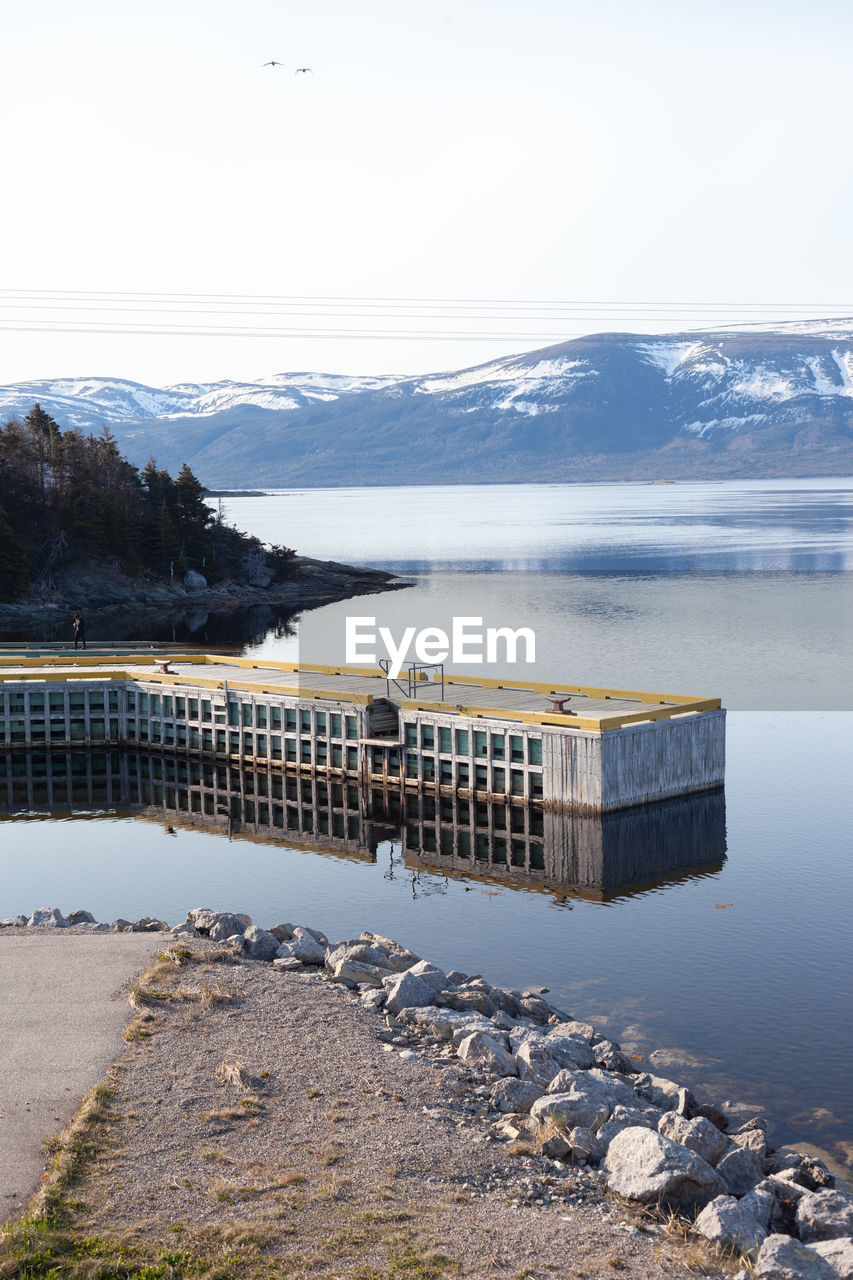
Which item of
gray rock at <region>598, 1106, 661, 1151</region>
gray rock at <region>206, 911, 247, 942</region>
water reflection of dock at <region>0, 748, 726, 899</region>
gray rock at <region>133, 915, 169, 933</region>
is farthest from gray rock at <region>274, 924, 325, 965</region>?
water reflection of dock at <region>0, 748, 726, 899</region>

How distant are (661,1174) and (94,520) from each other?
123713 millimetres

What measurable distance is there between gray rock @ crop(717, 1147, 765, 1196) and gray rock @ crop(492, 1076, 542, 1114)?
3.11 m

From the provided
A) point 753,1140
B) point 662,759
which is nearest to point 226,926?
point 753,1140

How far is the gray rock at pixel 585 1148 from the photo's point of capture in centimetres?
1909

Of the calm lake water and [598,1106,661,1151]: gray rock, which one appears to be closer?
[598,1106,661,1151]: gray rock

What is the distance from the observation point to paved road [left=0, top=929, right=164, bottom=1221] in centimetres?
1845

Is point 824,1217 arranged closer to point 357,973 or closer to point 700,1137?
point 700,1137

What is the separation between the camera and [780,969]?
3123 cm

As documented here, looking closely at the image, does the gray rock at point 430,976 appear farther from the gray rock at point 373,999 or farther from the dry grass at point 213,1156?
the dry grass at point 213,1156

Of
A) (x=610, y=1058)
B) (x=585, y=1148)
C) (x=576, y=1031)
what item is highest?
(x=585, y=1148)

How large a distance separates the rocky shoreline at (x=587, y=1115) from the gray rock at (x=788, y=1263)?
0.02 meters

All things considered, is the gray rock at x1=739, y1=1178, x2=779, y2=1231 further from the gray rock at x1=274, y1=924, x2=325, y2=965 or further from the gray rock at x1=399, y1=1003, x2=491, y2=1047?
the gray rock at x1=274, y1=924, x2=325, y2=965

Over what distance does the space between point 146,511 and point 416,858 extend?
106m

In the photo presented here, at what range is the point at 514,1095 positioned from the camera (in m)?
20.7
